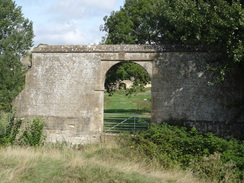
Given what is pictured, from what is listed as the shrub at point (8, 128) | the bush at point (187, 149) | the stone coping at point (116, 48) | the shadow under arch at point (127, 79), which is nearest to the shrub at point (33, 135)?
the shrub at point (8, 128)

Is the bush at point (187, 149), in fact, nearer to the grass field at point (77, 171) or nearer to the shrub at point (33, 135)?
the grass field at point (77, 171)

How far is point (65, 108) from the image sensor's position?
11.8 metres

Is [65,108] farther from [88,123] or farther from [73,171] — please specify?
[73,171]

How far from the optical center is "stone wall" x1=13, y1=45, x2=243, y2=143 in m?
10.9

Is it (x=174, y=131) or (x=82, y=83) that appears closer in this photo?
(x=174, y=131)

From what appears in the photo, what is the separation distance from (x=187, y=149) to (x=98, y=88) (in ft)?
15.9

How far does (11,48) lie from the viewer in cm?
2295

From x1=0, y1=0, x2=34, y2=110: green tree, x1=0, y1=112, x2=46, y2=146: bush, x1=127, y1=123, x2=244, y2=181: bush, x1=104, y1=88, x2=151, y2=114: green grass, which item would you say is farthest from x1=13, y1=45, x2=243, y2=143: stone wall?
x1=104, y1=88, x2=151, y2=114: green grass

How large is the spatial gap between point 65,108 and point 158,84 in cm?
389

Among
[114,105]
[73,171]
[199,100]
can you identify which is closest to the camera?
[73,171]

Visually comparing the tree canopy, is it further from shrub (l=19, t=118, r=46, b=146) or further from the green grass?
the green grass

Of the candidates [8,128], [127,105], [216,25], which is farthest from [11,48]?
[216,25]

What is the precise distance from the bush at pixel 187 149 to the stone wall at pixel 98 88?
206 centimetres

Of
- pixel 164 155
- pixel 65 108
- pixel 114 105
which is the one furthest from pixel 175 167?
pixel 114 105
